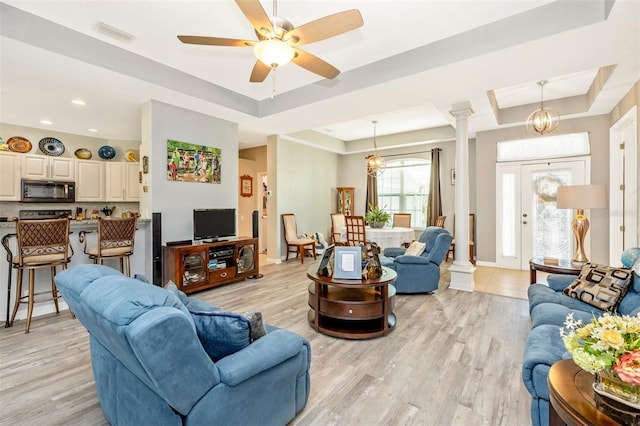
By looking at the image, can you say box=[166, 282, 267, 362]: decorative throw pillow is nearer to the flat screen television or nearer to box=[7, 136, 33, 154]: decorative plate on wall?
the flat screen television

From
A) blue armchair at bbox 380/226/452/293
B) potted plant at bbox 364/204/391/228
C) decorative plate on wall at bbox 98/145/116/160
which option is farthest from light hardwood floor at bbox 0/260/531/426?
decorative plate on wall at bbox 98/145/116/160

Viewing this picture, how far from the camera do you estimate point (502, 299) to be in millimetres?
4059

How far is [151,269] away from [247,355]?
352 cm

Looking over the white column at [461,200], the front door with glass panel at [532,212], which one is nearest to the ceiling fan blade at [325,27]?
the white column at [461,200]

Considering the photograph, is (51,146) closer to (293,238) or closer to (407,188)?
(293,238)

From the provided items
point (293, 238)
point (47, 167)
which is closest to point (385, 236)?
point (293, 238)

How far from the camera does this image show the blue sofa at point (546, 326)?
158 cm

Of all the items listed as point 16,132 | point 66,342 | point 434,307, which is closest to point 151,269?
point 66,342

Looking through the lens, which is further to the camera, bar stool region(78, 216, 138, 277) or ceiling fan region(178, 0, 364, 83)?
bar stool region(78, 216, 138, 277)

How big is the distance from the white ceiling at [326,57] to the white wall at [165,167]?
0.88 feet

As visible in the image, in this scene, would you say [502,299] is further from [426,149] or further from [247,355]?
[426,149]

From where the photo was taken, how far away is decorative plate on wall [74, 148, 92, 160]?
631 centimetres

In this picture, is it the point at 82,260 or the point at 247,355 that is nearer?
the point at 247,355

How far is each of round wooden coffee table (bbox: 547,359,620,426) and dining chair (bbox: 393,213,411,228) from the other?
591cm
